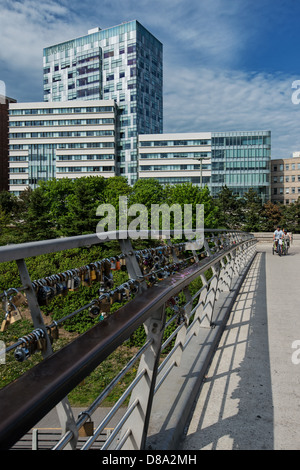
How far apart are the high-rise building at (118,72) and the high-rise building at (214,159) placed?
1160 cm

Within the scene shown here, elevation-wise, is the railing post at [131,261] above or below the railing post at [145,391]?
above

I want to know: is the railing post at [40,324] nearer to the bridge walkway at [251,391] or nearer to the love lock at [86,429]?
the love lock at [86,429]

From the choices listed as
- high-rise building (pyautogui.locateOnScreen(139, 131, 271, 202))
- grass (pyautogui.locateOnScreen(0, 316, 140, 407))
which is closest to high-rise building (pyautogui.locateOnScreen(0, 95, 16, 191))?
high-rise building (pyautogui.locateOnScreen(139, 131, 271, 202))

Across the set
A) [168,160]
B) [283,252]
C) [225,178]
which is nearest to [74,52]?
[168,160]

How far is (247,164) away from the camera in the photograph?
321 feet

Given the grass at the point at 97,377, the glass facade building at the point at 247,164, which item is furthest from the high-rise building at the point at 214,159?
the grass at the point at 97,377

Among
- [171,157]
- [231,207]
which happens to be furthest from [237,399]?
[171,157]

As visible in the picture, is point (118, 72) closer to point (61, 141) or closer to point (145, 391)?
point (61, 141)

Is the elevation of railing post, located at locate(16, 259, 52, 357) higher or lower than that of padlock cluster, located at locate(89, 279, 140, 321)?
higher

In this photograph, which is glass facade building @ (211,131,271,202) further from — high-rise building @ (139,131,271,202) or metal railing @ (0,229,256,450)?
metal railing @ (0,229,256,450)

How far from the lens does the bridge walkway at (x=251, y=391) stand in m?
2.63

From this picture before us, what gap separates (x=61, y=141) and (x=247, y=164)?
5258cm

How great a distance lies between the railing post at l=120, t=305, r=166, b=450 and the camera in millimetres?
2170

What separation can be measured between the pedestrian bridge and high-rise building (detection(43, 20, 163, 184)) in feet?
360
